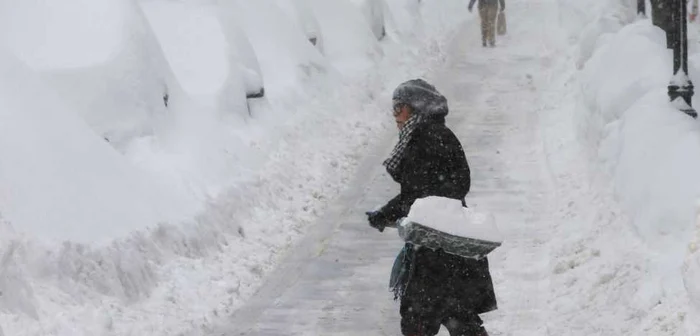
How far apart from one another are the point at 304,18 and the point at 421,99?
11.6 m

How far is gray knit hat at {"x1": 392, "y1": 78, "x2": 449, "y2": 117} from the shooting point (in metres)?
5.40

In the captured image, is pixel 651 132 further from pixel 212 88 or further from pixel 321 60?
pixel 321 60

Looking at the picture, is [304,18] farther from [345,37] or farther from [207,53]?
[207,53]

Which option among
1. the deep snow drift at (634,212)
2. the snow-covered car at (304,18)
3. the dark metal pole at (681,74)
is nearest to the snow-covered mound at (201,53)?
the snow-covered car at (304,18)

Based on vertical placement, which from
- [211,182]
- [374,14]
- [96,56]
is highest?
[96,56]

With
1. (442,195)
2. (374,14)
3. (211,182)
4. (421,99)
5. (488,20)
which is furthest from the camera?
(488,20)

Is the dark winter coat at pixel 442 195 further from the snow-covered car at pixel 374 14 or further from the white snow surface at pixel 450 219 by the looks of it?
the snow-covered car at pixel 374 14

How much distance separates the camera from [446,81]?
742 inches

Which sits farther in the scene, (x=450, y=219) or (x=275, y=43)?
(x=275, y=43)

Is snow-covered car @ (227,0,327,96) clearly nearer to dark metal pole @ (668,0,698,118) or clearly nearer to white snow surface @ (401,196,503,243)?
dark metal pole @ (668,0,698,118)

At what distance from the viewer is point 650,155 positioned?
8.67 m

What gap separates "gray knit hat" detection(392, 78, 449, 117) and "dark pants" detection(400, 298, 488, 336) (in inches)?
34.9

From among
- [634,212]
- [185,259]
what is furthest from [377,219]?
[185,259]

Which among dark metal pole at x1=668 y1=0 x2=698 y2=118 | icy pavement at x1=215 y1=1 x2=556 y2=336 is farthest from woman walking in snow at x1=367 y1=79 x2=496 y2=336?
dark metal pole at x1=668 y1=0 x2=698 y2=118
